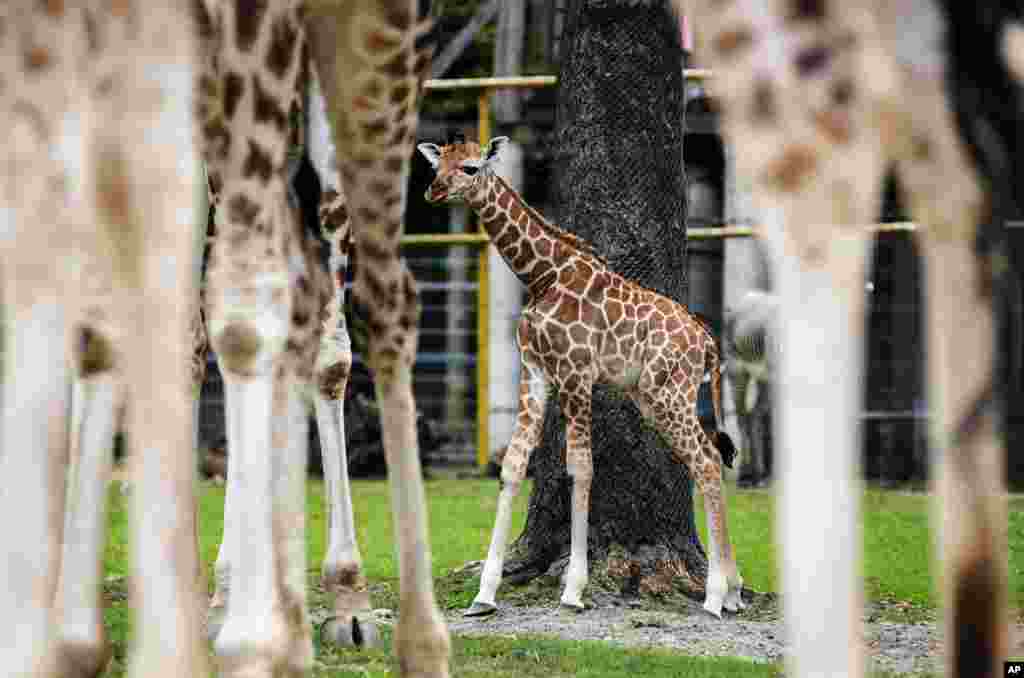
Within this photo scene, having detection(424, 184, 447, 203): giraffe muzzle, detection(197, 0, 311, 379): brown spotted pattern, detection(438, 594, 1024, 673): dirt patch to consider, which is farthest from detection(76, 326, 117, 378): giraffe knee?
detection(424, 184, 447, 203): giraffe muzzle

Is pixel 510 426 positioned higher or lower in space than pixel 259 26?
lower

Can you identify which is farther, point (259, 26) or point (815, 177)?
point (259, 26)

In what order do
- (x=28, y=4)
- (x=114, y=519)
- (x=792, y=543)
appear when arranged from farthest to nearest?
(x=114, y=519) < (x=28, y=4) < (x=792, y=543)

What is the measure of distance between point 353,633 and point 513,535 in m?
3.95

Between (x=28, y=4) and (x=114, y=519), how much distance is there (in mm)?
8432

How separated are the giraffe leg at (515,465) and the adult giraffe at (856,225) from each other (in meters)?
4.53

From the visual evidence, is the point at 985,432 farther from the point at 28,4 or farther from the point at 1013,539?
the point at 1013,539

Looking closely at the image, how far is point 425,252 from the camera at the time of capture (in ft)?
60.3

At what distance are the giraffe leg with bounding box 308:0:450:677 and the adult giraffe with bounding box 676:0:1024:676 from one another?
1682mm

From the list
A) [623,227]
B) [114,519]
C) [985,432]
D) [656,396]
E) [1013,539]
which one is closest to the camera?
[985,432]

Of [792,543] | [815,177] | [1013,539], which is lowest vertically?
[1013,539]

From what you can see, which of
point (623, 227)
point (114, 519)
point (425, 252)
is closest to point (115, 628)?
point (623, 227)

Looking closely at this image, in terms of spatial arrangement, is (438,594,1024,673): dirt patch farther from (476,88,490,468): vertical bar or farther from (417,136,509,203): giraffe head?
(476,88,490,468): vertical bar

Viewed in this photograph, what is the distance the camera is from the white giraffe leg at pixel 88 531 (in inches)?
149
